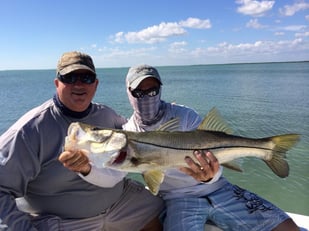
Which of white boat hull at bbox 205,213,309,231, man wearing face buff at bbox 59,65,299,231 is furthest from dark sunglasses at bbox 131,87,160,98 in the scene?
white boat hull at bbox 205,213,309,231

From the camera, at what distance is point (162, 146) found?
115 inches

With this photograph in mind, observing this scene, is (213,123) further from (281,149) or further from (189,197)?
(189,197)

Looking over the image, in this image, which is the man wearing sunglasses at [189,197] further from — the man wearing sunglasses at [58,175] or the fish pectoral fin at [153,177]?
the fish pectoral fin at [153,177]

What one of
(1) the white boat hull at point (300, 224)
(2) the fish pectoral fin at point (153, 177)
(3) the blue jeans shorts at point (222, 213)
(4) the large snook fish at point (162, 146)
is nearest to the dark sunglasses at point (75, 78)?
(4) the large snook fish at point (162, 146)

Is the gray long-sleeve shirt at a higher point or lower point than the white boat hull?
higher

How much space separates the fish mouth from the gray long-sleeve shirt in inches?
33.4

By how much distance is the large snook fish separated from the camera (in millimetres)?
2709

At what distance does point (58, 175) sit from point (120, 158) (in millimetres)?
925

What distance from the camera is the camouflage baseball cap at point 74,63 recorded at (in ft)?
11.7

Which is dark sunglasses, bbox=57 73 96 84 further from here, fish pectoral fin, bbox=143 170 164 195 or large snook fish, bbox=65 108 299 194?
fish pectoral fin, bbox=143 170 164 195

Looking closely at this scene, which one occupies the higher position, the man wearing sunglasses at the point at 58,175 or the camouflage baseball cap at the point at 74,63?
the camouflage baseball cap at the point at 74,63

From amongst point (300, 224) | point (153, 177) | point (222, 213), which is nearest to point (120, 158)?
point (153, 177)

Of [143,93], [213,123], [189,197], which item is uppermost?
[143,93]

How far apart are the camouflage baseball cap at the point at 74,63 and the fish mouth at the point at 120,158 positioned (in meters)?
1.21
